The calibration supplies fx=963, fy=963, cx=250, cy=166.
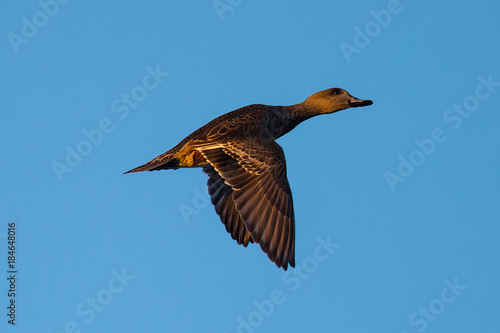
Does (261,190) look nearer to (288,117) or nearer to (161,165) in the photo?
(161,165)

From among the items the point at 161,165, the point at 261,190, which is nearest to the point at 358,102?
the point at 261,190

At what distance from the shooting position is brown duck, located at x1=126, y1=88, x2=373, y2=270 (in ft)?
43.8

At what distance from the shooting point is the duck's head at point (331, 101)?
16.3 meters

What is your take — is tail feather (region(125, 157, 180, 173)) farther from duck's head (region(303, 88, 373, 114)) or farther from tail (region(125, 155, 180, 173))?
duck's head (region(303, 88, 373, 114))

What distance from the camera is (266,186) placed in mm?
13781

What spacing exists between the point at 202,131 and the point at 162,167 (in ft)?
2.76

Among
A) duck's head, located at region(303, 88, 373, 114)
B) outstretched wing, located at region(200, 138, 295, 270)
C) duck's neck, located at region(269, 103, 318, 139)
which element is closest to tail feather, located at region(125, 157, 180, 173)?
outstretched wing, located at region(200, 138, 295, 270)

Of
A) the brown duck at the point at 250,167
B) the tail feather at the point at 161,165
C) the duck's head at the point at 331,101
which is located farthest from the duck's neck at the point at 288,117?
the tail feather at the point at 161,165

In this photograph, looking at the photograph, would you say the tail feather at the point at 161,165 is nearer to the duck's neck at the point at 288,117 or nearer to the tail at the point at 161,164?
the tail at the point at 161,164

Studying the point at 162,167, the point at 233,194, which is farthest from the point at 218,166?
the point at 162,167

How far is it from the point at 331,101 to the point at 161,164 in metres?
3.34

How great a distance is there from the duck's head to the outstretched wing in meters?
2.14

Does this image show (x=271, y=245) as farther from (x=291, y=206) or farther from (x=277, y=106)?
(x=277, y=106)

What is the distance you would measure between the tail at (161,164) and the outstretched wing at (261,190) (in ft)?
2.39
